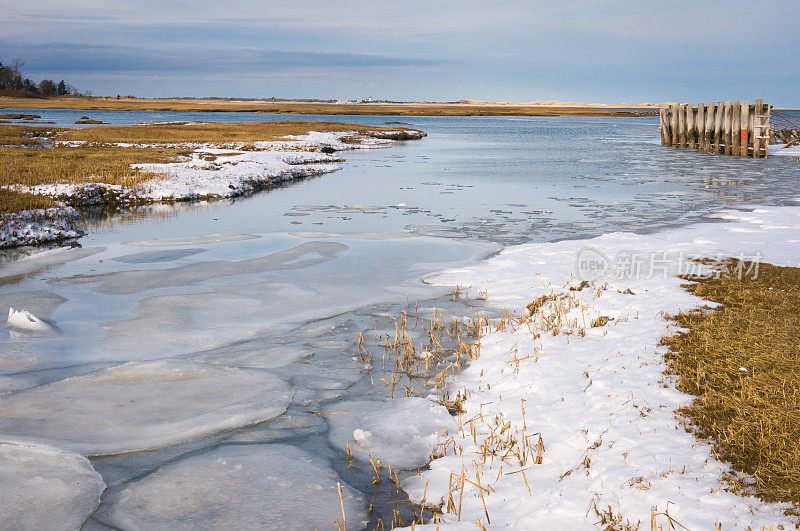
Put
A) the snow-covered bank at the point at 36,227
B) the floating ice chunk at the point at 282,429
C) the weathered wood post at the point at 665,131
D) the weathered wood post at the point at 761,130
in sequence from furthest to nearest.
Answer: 1. the weathered wood post at the point at 665,131
2. the weathered wood post at the point at 761,130
3. the snow-covered bank at the point at 36,227
4. the floating ice chunk at the point at 282,429

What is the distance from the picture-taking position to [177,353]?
809cm

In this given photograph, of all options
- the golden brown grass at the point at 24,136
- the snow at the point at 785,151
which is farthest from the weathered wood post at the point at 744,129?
the golden brown grass at the point at 24,136

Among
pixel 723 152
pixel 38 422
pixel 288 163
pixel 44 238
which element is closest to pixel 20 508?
pixel 38 422

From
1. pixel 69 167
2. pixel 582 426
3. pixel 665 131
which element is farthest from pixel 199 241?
Result: pixel 665 131

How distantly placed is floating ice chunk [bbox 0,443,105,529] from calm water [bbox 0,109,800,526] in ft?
0.51

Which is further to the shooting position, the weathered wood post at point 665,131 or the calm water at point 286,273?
the weathered wood post at point 665,131

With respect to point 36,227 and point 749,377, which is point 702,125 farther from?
point 749,377

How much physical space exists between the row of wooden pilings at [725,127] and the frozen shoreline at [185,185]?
24.7 m

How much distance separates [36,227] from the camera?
1553 centimetres

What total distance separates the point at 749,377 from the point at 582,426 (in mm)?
1664

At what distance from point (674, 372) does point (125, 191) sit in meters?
20.4

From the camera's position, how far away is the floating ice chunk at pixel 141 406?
592 cm

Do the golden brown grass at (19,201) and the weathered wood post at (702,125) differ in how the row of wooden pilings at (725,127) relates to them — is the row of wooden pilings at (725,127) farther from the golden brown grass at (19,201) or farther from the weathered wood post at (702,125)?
the golden brown grass at (19,201)

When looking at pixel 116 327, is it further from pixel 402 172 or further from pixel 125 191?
pixel 402 172
